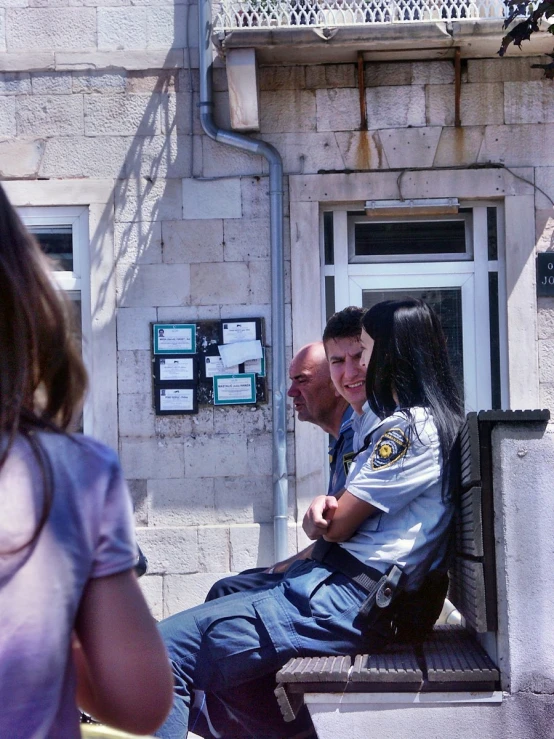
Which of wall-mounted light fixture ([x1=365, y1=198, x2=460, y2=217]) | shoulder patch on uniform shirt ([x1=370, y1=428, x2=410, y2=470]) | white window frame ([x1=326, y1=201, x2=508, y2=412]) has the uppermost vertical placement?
wall-mounted light fixture ([x1=365, y1=198, x2=460, y2=217])

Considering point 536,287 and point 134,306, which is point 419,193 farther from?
point 134,306

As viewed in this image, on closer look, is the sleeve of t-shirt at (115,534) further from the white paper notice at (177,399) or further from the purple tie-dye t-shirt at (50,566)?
the white paper notice at (177,399)

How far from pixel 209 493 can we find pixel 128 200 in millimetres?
2088

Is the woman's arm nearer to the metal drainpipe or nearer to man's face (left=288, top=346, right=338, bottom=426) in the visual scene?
man's face (left=288, top=346, right=338, bottom=426)

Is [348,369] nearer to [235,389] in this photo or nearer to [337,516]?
[337,516]

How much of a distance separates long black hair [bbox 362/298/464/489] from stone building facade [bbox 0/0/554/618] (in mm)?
3770

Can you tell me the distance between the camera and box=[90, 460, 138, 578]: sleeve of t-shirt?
1.14 m

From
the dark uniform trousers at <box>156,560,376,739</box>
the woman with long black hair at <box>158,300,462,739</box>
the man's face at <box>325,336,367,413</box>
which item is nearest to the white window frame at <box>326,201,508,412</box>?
the man's face at <box>325,336,367,413</box>

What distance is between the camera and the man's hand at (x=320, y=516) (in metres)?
2.87

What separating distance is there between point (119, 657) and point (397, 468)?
69.1 inches

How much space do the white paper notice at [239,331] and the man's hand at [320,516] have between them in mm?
4091

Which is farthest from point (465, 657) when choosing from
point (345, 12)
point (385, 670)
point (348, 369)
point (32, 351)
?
point (345, 12)

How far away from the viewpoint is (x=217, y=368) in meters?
6.95

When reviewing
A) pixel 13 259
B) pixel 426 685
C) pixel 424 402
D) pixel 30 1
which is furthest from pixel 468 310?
pixel 13 259
